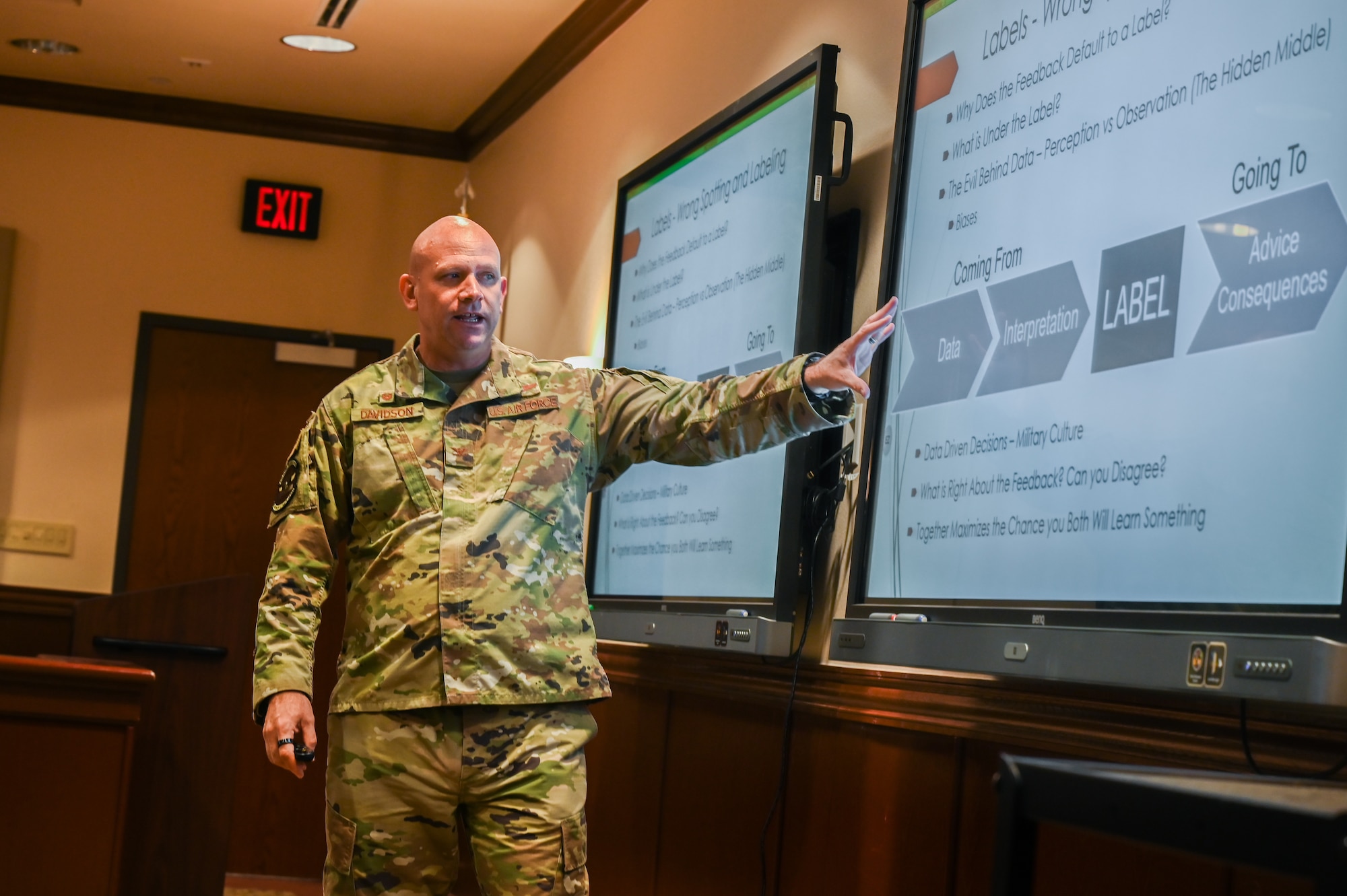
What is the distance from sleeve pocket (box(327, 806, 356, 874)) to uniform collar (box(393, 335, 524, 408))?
0.72 m

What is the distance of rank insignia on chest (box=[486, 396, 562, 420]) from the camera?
101 inches

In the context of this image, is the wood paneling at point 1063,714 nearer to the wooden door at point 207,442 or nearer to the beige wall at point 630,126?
the beige wall at point 630,126

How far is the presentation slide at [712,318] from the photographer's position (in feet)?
9.97

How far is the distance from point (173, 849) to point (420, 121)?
3.56 meters

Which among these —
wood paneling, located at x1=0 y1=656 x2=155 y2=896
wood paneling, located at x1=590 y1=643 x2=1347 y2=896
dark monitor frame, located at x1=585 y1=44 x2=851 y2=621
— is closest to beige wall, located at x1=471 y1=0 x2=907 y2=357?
dark monitor frame, located at x1=585 y1=44 x2=851 y2=621

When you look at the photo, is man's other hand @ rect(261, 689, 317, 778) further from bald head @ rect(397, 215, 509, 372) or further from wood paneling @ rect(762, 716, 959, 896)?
wood paneling @ rect(762, 716, 959, 896)

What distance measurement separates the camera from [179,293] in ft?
21.7

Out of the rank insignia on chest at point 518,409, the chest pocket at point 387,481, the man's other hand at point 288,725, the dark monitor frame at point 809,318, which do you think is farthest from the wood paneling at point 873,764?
the man's other hand at point 288,725

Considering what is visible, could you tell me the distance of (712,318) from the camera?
342 cm

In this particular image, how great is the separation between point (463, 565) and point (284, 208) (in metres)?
4.67

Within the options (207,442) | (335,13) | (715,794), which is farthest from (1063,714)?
(207,442)

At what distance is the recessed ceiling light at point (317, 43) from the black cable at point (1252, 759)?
4.80m

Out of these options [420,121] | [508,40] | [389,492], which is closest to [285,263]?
[420,121]

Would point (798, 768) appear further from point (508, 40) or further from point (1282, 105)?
point (508, 40)
